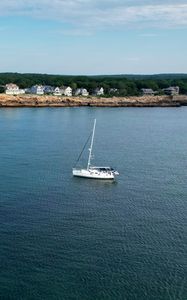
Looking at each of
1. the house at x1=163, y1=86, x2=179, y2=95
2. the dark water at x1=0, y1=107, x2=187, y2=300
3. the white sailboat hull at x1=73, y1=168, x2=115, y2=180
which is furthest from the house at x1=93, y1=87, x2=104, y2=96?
the white sailboat hull at x1=73, y1=168, x2=115, y2=180

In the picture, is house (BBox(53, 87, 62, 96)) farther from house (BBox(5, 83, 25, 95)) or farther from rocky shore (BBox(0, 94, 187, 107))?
rocky shore (BBox(0, 94, 187, 107))

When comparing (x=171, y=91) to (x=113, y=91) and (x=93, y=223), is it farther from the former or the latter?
(x=93, y=223)

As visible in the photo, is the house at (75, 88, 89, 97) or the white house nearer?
the house at (75, 88, 89, 97)

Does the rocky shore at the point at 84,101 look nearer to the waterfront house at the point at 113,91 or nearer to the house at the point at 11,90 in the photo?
the house at the point at 11,90

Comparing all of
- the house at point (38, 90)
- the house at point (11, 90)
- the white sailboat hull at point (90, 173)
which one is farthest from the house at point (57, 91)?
the white sailboat hull at point (90, 173)

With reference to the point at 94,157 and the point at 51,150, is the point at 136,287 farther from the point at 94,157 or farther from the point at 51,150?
the point at 51,150

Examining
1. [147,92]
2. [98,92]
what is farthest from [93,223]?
[147,92]

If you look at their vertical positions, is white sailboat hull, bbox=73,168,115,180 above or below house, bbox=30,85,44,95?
below
